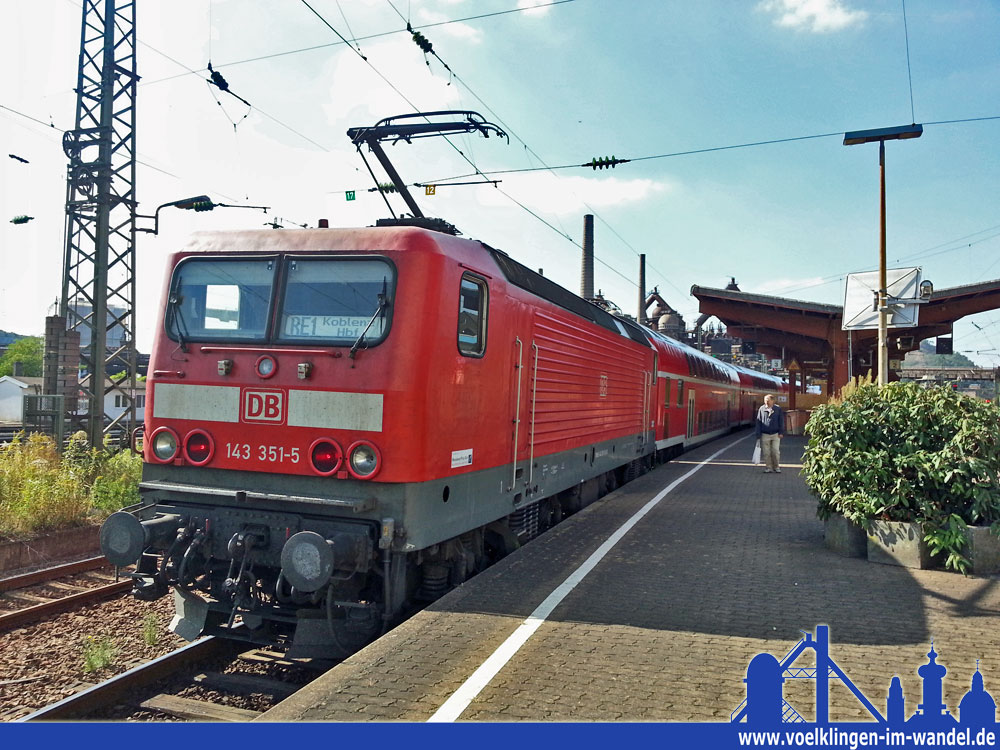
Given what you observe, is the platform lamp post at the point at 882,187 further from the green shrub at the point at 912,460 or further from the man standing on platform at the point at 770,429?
the green shrub at the point at 912,460

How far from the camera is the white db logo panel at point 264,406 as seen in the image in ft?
18.3

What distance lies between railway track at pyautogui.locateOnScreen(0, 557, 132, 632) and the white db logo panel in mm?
2934

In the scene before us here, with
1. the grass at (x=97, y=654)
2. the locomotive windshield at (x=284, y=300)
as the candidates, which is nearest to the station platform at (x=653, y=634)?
the locomotive windshield at (x=284, y=300)

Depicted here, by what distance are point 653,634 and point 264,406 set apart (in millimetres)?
3326

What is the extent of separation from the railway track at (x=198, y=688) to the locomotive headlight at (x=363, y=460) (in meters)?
1.62

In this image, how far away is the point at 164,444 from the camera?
5.88 metres

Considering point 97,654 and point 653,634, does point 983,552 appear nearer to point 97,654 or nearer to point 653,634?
point 653,634

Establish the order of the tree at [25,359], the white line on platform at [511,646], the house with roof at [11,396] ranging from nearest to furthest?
1. the white line on platform at [511,646]
2. the house with roof at [11,396]
3. the tree at [25,359]

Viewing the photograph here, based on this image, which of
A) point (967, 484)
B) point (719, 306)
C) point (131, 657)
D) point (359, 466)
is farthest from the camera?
point (719, 306)

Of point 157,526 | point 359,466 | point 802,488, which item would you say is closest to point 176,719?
point 157,526

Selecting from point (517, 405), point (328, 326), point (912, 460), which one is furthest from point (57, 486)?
point (912, 460)

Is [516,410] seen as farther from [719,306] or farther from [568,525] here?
[719,306]

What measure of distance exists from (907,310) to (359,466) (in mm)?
16287

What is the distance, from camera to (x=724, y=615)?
5629 mm
